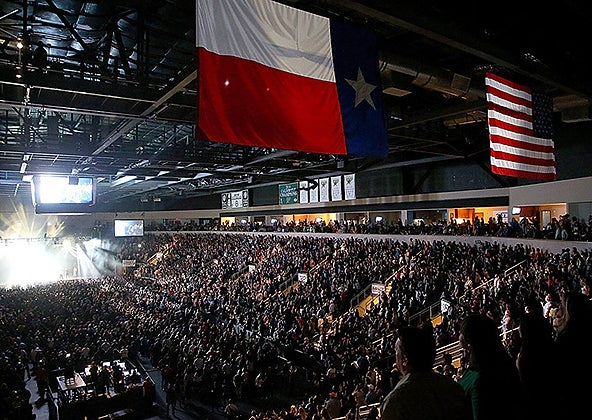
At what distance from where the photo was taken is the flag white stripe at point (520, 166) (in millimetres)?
7699

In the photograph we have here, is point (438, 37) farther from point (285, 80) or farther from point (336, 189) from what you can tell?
point (336, 189)

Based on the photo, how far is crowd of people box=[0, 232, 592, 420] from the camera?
2564 mm

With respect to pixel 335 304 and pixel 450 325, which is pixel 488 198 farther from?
pixel 450 325

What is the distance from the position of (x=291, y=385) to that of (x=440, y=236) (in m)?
11.4

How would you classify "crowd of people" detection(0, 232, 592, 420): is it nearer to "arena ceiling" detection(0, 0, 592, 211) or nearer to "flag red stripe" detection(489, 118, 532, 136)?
"flag red stripe" detection(489, 118, 532, 136)

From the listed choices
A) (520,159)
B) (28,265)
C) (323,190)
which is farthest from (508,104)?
(28,265)

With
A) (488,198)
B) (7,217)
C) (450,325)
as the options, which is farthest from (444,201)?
(7,217)

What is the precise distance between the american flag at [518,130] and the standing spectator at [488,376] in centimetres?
577

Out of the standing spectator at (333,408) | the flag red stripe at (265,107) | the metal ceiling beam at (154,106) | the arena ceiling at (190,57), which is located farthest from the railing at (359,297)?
the flag red stripe at (265,107)

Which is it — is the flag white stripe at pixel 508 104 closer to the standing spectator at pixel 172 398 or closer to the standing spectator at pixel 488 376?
the standing spectator at pixel 488 376

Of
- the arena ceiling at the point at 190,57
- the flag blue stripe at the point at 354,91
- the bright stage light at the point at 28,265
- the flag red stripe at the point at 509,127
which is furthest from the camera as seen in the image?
the bright stage light at the point at 28,265

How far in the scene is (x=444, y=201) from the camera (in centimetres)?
2481

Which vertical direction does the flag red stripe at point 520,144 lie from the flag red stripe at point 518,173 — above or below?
above

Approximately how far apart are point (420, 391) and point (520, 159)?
727 centimetres
